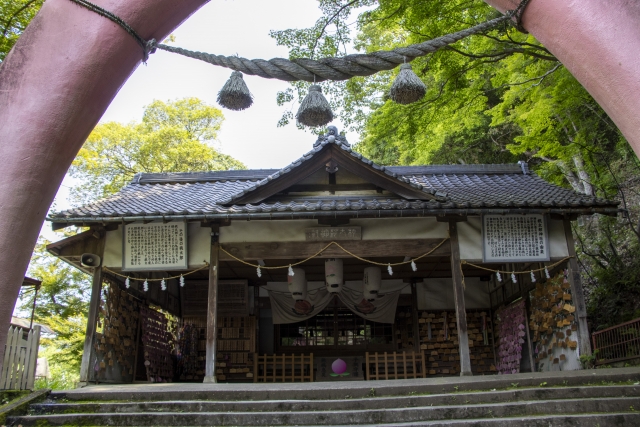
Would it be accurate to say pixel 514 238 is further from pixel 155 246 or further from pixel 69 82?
pixel 69 82

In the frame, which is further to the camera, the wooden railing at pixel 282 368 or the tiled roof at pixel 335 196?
the wooden railing at pixel 282 368

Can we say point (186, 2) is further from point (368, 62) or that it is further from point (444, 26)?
point (444, 26)

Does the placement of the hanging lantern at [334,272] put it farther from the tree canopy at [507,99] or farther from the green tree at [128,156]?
the green tree at [128,156]

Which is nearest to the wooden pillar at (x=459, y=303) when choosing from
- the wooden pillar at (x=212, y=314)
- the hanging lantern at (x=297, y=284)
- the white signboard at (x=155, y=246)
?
the hanging lantern at (x=297, y=284)

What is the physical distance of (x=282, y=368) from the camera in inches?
487

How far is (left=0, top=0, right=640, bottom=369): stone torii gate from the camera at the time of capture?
9.19ft

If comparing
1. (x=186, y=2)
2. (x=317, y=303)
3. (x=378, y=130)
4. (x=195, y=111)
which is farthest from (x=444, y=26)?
(x=195, y=111)

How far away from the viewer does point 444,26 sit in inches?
444

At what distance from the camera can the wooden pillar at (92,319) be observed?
932cm

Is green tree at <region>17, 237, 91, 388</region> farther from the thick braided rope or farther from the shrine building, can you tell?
the thick braided rope

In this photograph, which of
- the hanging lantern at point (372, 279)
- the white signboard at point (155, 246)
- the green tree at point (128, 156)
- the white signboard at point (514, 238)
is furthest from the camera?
the green tree at point (128, 156)

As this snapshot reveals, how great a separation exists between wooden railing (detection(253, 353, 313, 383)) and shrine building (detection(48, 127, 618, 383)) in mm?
47

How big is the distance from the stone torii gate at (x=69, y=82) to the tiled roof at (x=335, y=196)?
612 cm

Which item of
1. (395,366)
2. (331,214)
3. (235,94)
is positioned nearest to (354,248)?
(331,214)
